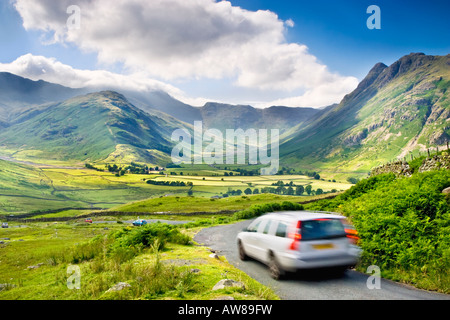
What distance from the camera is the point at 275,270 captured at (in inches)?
401

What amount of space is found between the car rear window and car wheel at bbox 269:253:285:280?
1.45m

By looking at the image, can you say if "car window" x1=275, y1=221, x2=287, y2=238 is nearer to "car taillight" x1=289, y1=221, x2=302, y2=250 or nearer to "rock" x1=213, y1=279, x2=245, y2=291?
"car taillight" x1=289, y1=221, x2=302, y2=250

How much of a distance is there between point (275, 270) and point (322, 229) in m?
2.17

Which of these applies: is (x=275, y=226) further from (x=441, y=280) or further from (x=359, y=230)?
(x=441, y=280)

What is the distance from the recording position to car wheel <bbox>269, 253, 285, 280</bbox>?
10.0m

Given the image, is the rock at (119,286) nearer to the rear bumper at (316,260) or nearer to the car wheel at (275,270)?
the car wheel at (275,270)

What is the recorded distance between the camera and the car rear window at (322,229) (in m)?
9.66

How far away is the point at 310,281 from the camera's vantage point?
9.77 meters

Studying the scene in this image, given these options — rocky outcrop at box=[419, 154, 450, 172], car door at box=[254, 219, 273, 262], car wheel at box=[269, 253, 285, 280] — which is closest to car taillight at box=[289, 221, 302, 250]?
car wheel at box=[269, 253, 285, 280]

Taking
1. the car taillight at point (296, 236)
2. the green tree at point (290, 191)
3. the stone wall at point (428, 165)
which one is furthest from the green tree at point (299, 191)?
the car taillight at point (296, 236)

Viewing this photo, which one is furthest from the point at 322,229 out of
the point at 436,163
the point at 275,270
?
the point at 436,163

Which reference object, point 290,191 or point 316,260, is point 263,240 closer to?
point 316,260

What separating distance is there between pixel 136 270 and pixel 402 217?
33.8ft
